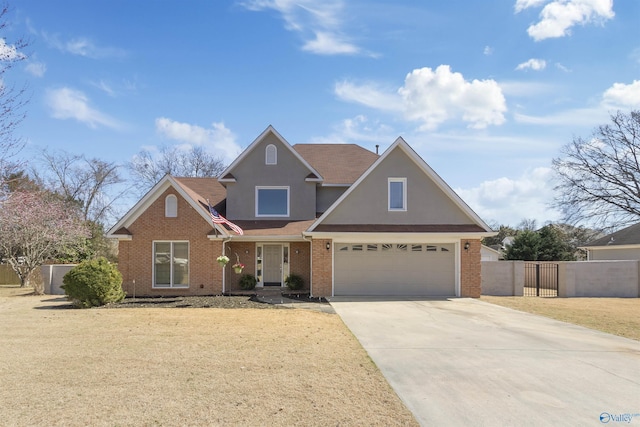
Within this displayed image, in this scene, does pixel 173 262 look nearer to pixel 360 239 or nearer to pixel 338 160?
pixel 360 239

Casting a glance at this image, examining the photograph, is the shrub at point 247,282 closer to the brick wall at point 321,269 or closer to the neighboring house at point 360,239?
the neighboring house at point 360,239

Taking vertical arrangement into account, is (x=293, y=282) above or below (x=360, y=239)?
below

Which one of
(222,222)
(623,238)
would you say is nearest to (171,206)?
(222,222)

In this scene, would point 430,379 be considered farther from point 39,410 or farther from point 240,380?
point 39,410

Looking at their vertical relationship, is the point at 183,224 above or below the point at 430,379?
above

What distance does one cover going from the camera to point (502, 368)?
7375mm

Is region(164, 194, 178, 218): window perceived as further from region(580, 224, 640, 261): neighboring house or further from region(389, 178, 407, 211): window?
region(580, 224, 640, 261): neighboring house

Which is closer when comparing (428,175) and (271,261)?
(428,175)

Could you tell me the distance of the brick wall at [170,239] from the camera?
714 inches

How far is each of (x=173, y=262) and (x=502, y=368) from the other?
14.3m

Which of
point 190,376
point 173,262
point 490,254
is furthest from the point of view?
point 490,254

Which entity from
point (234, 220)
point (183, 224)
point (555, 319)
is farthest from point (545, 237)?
point (183, 224)

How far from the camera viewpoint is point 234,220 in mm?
20719

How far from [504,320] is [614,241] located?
22.4 meters
